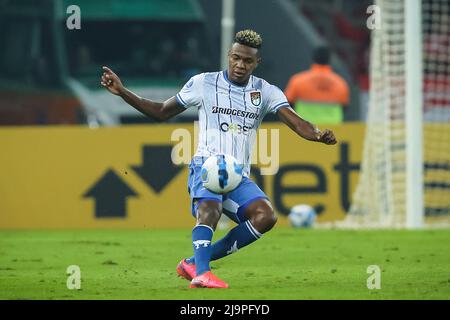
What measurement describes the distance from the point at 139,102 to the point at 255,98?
32.0 inches

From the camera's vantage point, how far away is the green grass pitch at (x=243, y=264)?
8.67 metres

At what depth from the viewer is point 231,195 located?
30.5 ft

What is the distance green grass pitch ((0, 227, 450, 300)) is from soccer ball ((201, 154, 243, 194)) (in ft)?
2.26

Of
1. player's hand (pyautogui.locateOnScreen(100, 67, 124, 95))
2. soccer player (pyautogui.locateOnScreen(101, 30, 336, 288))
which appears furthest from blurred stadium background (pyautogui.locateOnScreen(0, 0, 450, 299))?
player's hand (pyautogui.locateOnScreen(100, 67, 124, 95))

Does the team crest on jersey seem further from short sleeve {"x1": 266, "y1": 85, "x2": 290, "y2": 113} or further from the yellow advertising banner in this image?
the yellow advertising banner

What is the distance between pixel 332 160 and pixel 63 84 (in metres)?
7.93

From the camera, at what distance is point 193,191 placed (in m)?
9.21

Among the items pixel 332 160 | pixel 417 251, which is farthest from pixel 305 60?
pixel 417 251

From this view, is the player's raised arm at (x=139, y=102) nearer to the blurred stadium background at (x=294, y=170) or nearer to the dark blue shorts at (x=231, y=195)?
the dark blue shorts at (x=231, y=195)

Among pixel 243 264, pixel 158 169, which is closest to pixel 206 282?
pixel 243 264

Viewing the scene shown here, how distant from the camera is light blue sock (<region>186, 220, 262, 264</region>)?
9.22 meters

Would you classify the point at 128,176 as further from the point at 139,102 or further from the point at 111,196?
the point at 139,102

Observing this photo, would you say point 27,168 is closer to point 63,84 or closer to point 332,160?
point 332,160
